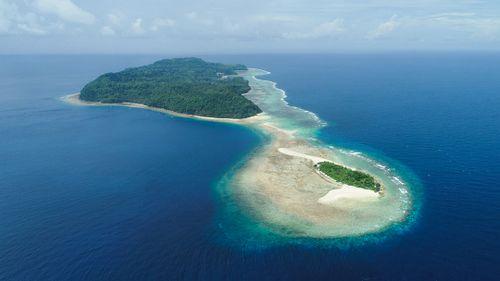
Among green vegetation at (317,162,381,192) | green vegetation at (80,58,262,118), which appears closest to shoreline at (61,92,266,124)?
green vegetation at (80,58,262,118)

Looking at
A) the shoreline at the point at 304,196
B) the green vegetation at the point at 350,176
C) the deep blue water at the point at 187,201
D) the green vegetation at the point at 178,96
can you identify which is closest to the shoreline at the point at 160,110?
the green vegetation at the point at 178,96

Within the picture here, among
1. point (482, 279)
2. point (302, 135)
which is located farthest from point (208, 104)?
point (482, 279)

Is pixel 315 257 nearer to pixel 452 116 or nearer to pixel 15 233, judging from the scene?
pixel 15 233

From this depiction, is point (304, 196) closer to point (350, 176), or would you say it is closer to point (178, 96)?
point (350, 176)

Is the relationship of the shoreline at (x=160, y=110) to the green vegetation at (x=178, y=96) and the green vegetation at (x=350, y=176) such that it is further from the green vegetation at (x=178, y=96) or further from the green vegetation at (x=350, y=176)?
the green vegetation at (x=350, y=176)

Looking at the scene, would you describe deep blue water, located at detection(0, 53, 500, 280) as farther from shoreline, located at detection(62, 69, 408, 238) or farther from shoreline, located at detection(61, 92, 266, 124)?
shoreline, located at detection(61, 92, 266, 124)

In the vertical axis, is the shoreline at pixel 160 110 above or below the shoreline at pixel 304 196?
below

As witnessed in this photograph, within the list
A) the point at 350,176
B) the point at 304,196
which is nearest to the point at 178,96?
the point at 350,176
